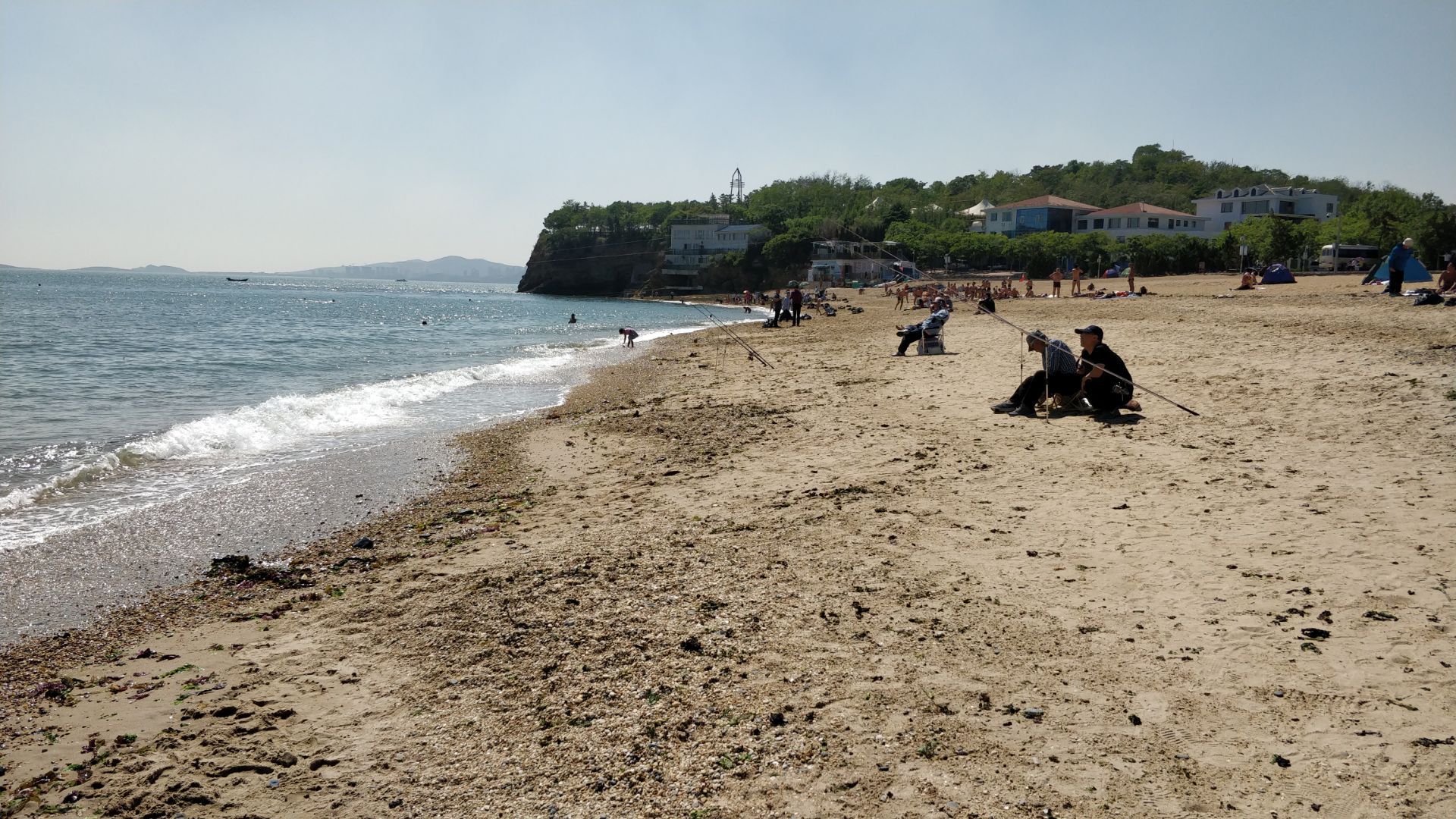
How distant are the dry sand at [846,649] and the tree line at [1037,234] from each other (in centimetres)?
4775

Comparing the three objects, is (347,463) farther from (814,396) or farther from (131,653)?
(814,396)

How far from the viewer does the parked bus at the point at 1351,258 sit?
42.7 meters

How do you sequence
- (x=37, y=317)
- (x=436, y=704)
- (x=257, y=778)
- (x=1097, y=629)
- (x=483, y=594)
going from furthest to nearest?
(x=37, y=317), (x=483, y=594), (x=1097, y=629), (x=436, y=704), (x=257, y=778)

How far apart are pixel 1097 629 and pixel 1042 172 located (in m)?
143

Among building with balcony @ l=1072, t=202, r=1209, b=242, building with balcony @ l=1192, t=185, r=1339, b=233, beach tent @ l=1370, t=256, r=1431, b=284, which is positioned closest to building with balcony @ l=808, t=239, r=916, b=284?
building with balcony @ l=1072, t=202, r=1209, b=242

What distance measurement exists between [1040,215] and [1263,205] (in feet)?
63.0

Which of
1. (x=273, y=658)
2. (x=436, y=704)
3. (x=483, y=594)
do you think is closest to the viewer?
(x=436, y=704)

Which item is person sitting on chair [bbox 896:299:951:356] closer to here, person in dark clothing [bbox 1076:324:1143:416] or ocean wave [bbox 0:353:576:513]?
person in dark clothing [bbox 1076:324:1143:416]

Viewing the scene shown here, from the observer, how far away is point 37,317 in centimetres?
5138

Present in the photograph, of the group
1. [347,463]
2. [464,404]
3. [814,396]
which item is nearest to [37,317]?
[464,404]

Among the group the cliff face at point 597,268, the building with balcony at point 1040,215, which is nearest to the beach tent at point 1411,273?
the building with balcony at point 1040,215

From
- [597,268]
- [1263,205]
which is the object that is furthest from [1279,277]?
[597,268]

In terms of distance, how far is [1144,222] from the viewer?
249ft

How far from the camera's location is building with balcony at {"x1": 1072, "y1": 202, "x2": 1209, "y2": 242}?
75.1m
